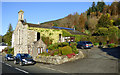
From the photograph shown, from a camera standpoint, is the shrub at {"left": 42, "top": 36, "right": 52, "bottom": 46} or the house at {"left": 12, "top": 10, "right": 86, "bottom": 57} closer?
the house at {"left": 12, "top": 10, "right": 86, "bottom": 57}

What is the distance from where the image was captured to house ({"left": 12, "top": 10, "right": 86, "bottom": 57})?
26.5m

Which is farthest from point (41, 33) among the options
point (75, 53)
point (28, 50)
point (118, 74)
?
point (118, 74)

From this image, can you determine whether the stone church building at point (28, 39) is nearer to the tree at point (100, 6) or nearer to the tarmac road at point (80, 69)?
the tarmac road at point (80, 69)

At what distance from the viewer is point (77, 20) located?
250 ft

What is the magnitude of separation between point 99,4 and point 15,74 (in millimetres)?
84007

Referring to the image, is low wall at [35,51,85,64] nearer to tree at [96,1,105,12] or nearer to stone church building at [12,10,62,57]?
stone church building at [12,10,62,57]

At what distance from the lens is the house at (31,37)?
1041 inches

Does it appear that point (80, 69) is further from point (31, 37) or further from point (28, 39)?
point (31, 37)

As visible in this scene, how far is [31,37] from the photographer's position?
29125 millimetres

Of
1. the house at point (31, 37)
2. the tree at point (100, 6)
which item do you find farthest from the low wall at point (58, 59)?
the tree at point (100, 6)

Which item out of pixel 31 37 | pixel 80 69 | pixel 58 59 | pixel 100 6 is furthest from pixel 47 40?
pixel 100 6

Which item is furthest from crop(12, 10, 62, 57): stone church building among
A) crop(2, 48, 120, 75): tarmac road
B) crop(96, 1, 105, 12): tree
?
crop(96, 1, 105, 12): tree

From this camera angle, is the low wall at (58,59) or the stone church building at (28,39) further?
the stone church building at (28,39)

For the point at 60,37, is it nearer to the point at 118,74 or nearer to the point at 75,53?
the point at 75,53
